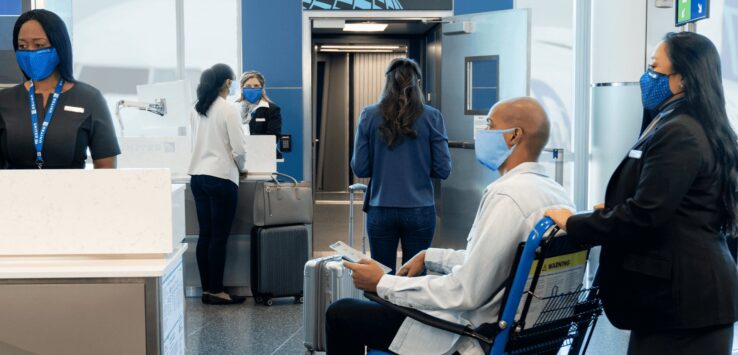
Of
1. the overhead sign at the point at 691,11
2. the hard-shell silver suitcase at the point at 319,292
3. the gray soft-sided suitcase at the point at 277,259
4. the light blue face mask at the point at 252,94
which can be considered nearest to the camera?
the overhead sign at the point at 691,11

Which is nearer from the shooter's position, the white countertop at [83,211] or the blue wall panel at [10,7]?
the white countertop at [83,211]

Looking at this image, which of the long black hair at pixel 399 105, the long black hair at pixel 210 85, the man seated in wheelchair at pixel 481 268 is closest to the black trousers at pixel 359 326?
the man seated in wheelchair at pixel 481 268

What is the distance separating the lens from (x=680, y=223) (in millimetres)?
2189

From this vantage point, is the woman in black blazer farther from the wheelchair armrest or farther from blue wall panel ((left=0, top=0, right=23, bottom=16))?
blue wall panel ((left=0, top=0, right=23, bottom=16))

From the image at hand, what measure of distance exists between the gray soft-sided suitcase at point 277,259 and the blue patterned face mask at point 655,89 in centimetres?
336

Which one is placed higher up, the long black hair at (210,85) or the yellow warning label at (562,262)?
the long black hair at (210,85)

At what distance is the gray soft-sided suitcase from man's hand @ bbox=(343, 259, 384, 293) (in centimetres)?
292

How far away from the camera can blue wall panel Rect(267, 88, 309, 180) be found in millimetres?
7242

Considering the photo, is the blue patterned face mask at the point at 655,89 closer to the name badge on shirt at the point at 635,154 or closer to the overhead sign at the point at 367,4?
the name badge on shirt at the point at 635,154

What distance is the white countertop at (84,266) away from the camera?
2.26 m

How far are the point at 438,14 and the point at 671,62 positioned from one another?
16.6ft

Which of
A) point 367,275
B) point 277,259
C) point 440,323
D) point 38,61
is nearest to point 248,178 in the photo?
point 277,259

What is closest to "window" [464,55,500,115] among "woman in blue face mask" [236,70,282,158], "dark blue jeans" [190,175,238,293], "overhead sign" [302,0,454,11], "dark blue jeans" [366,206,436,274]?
"overhead sign" [302,0,454,11]

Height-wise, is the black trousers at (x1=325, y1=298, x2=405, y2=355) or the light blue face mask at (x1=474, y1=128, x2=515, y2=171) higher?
the light blue face mask at (x1=474, y1=128, x2=515, y2=171)
